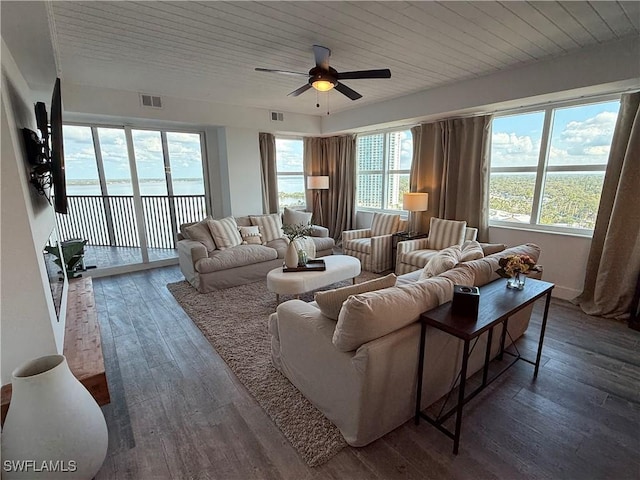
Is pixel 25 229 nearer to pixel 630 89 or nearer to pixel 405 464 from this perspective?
pixel 405 464

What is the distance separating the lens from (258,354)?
8.54 ft

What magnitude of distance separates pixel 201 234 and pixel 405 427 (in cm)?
360

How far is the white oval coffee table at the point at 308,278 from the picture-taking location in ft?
10.7

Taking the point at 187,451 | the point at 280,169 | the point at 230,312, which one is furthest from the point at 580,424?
the point at 280,169

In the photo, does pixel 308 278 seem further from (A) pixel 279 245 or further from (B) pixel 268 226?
(B) pixel 268 226

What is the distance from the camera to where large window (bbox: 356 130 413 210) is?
563 centimetres

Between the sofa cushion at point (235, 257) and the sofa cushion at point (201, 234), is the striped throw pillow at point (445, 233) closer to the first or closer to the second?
the sofa cushion at point (235, 257)

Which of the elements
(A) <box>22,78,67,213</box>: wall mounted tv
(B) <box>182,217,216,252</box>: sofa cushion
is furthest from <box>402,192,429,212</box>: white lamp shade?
(A) <box>22,78,67,213</box>: wall mounted tv

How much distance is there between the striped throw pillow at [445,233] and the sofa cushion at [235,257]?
2.41 metres

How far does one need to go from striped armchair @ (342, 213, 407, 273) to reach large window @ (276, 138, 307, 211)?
1.85 meters

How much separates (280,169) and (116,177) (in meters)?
2.91

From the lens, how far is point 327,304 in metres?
1.83

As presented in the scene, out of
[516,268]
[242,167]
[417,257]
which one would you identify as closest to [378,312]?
[516,268]
